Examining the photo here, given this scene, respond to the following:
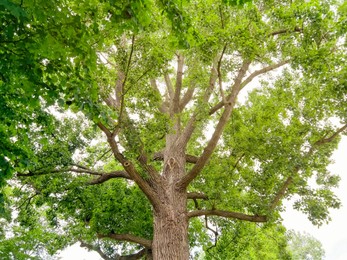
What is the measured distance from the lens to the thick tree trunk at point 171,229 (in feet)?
21.2

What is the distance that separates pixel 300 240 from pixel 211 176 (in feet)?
159

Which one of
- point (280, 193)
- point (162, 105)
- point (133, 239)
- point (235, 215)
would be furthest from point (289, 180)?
point (162, 105)

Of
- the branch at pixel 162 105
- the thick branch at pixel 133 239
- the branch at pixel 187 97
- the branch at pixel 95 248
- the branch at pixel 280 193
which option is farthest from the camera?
the branch at pixel 187 97

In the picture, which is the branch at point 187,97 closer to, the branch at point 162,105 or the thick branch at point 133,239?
the branch at point 162,105

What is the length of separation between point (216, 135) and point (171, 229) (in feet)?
7.55

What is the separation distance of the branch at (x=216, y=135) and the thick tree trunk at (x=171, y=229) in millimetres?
401

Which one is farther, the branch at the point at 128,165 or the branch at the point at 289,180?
the branch at the point at 289,180

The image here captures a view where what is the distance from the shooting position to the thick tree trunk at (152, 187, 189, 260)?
21.2 feet

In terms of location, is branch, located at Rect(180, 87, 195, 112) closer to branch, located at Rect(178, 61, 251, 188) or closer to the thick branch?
branch, located at Rect(178, 61, 251, 188)

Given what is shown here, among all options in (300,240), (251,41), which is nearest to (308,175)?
(251,41)

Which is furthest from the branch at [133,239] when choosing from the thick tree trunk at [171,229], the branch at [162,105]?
the branch at [162,105]

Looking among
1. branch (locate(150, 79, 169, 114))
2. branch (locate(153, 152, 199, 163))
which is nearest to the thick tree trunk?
branch (locate(153, 152, 199, 163))

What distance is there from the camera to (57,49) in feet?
10.6

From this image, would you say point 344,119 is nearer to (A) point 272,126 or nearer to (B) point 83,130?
(A) point 272,126
